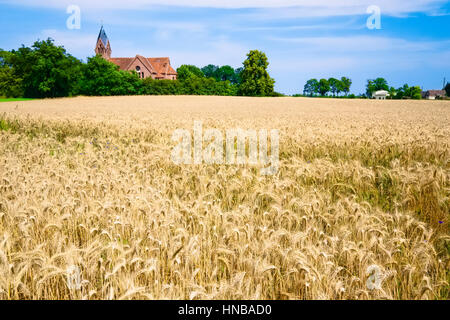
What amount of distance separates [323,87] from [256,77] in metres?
100

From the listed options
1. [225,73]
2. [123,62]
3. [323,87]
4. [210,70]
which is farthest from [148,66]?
[323,87]

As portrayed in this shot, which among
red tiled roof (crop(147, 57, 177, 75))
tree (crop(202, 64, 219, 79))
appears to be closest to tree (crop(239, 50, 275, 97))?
red tiled roof (crop(147, 57, 177, 75))

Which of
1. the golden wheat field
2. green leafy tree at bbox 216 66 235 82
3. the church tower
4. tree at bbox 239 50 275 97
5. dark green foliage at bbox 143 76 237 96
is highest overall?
the church tower

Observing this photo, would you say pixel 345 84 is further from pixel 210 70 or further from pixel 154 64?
pixel 154 64

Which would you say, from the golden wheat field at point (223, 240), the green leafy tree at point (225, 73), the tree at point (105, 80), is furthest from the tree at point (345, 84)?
the golden wheat field at point (223, 240)

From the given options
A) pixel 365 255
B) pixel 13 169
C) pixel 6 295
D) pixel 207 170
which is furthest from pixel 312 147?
pixel 6 295

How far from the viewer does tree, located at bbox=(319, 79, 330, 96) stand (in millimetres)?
161125

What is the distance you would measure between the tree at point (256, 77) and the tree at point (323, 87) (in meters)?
96.2

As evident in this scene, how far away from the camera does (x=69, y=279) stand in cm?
205

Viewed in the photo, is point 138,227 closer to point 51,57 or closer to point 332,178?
point 332,178

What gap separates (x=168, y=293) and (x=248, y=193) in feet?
8.12

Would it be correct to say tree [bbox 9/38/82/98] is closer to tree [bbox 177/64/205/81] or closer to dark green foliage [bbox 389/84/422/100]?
tree [bbox 177/64/205/81]

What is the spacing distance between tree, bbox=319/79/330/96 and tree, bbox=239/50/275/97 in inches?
3788

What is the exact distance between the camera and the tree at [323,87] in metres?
161
